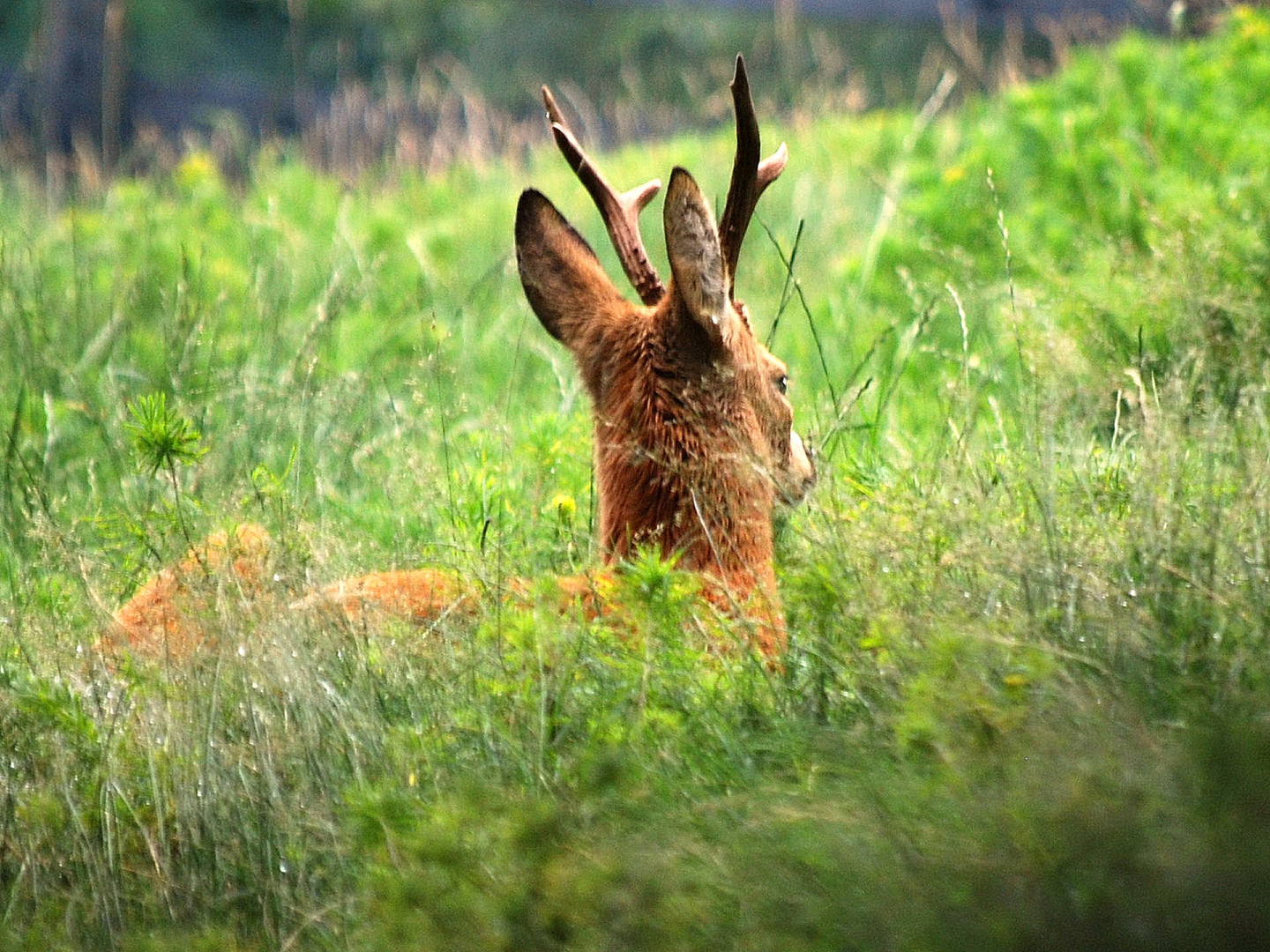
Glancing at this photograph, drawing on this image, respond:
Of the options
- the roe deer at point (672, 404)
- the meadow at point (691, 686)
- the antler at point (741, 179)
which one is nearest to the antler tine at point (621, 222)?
the roe deer at point (672, 404)

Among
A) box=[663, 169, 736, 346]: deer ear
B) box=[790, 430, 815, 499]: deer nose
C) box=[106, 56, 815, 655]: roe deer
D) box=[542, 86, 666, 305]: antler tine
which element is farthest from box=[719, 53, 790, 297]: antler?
box=[790, 430, 815, 499]: deer nose

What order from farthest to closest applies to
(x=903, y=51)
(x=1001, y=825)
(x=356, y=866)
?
(x=903, y=51), (x=356, y=866), (x=1001, y=825)

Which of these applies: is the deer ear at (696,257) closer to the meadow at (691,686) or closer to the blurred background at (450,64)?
the meadow at (691,686)

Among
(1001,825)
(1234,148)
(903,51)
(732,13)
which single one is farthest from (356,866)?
(732,13)

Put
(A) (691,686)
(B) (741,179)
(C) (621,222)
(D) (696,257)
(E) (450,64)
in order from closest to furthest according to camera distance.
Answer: (A) (691,686), (D) (696,257), (B) (741,179), (C) (621,222), (E) (450,64)

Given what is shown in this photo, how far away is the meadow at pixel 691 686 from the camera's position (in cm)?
260

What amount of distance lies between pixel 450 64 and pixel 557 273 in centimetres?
1523

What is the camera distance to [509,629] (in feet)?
11.4

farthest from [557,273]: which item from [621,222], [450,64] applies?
[450,64]

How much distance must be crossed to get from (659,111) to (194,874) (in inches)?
410

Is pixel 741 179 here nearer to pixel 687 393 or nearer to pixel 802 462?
pixel 687 393

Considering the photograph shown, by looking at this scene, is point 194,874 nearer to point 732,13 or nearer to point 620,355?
point 620,355

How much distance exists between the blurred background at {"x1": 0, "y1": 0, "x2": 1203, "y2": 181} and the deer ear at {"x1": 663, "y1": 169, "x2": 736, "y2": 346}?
5.55 metres

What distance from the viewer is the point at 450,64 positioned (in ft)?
63.2
